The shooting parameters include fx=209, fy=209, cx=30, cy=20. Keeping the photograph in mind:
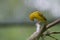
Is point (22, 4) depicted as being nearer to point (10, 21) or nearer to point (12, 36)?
point (10, 21)

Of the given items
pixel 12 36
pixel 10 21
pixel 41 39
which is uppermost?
pixel 10 21

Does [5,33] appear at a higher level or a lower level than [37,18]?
higher

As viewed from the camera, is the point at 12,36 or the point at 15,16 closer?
the point at 12,36

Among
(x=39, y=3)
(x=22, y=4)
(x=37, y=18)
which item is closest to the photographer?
(x=37, y=18)

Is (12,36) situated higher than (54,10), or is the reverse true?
(54,10)

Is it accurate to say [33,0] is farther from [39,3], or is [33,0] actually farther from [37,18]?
[37,18]

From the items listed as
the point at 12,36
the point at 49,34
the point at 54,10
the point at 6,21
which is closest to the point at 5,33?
the point at 12,36

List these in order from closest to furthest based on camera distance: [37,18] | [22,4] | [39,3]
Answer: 1. [37,18]
2. [39,3]
3. [22,4]

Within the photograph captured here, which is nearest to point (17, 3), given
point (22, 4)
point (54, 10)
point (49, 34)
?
point (22, 4)

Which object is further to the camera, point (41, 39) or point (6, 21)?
point (6, 21)
